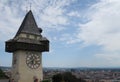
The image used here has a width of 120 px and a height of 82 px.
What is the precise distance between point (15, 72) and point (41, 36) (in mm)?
5427

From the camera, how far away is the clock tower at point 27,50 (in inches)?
1174

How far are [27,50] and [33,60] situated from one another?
4.56 feet

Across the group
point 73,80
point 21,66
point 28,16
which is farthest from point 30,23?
point 73,80

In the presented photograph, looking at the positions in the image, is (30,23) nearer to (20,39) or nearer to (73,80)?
(20,39)

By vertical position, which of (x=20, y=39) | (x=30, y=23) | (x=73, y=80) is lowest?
(x=73, y=80)

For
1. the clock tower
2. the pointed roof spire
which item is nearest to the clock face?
the clock tower

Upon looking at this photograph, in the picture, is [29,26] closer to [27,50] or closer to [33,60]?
[27,50]

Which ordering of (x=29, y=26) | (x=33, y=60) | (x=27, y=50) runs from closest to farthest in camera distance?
(x=27, y=50) → (x=33, y=60) → (x=29, y=26)

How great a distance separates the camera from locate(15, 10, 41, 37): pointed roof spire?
1238 inches

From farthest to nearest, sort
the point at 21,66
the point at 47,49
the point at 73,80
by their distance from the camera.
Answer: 1. the point at 73,80
2. the point at 47,49
3. the point at 21,66

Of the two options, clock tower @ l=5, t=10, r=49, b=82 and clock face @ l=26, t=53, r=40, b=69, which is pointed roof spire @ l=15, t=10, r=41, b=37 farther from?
clock face @ l=26, t=53, r=40, b=69

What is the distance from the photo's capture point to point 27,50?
99.8ft

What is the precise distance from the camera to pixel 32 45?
101 feet

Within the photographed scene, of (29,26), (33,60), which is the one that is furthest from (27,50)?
(29,26)
